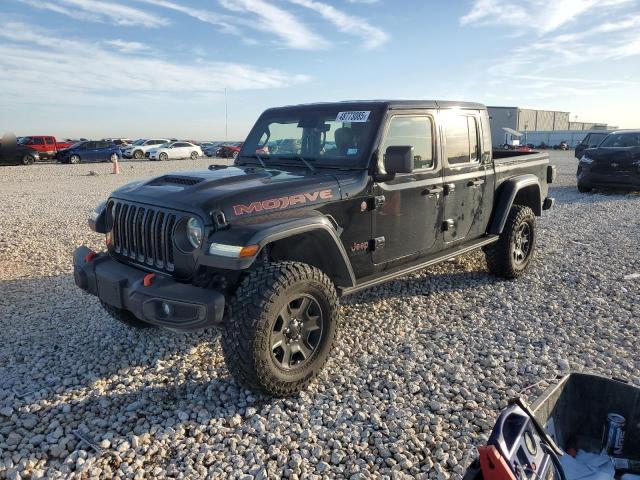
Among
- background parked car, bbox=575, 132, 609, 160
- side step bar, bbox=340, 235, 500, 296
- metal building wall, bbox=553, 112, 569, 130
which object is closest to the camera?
side step bar, bbox=340, 235, 500, 296

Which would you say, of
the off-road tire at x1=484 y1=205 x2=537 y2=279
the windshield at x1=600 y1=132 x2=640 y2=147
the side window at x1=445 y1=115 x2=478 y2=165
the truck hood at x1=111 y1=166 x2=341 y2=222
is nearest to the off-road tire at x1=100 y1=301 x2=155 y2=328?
the truck hood at x1=111 y1=166 x2=341 y2=222

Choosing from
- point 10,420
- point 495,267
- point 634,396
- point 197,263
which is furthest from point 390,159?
point 10,420

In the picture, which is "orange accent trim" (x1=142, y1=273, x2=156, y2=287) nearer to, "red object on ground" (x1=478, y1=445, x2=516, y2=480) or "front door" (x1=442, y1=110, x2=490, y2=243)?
"red object on ground" (x1=478, y1=445, x2=516, y2=480)

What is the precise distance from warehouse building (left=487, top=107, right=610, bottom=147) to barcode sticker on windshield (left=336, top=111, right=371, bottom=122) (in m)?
42.4

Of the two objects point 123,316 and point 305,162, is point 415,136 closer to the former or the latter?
point 305,162

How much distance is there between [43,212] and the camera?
35.9ft

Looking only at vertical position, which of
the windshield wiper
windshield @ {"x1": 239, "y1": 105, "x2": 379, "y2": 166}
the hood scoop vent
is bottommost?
the hood scoop vent

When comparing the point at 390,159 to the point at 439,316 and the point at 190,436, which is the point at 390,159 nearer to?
the point at 439,316

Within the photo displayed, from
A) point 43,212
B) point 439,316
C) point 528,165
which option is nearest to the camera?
point 439,316

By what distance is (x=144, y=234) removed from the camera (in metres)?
3.51

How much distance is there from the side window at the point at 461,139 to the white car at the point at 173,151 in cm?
2838

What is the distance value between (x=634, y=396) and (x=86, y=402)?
3.25 meters

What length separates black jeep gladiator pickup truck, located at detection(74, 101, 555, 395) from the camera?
3086 mm

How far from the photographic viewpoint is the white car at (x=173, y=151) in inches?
1210
